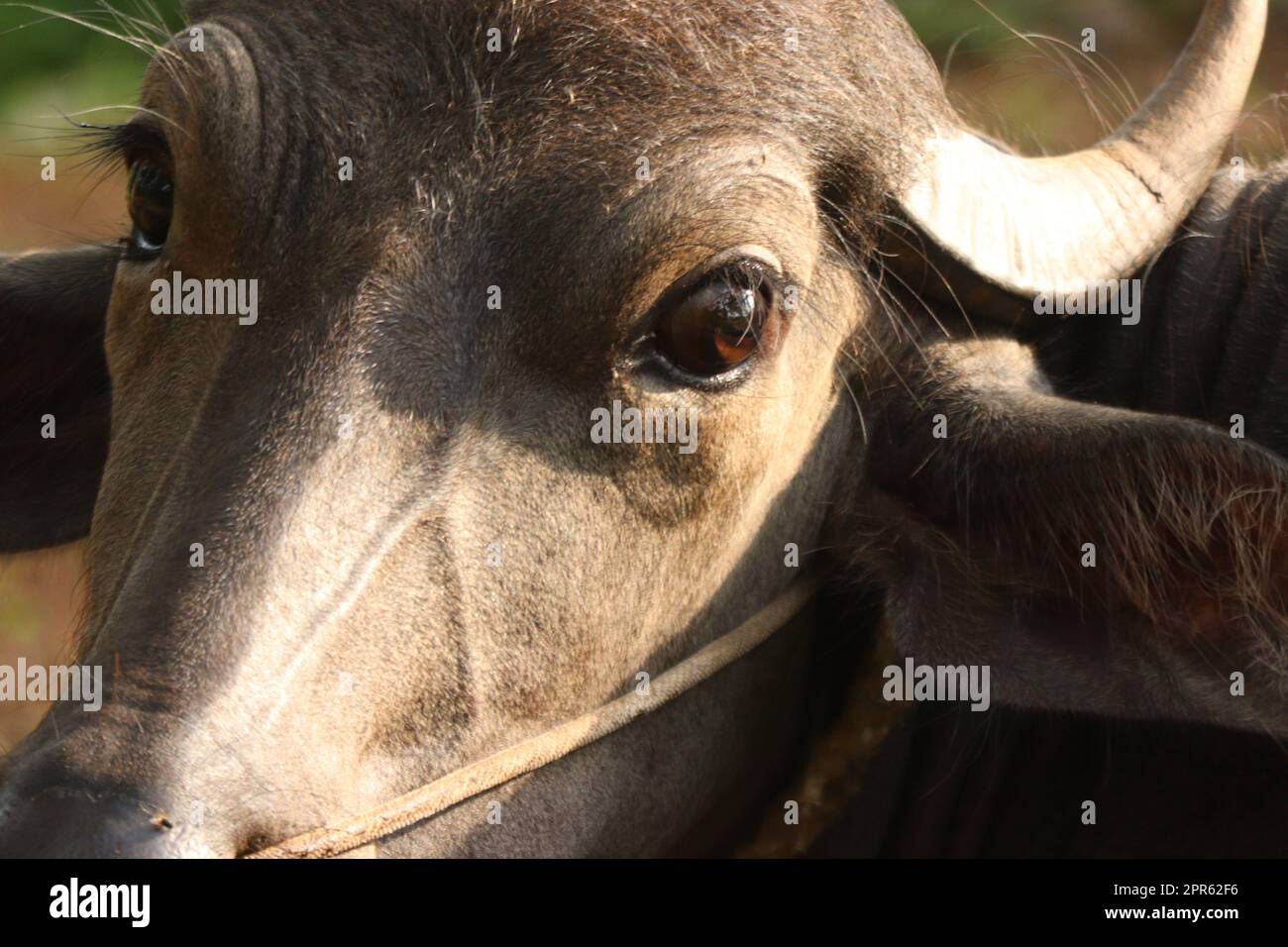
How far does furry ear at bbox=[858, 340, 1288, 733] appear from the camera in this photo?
8.29 feet

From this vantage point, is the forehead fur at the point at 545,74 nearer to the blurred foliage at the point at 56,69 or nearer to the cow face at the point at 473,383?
the cow face at the point at 473,383

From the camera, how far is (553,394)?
2.55 m

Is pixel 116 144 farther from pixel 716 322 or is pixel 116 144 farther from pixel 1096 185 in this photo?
pixel 1096 185

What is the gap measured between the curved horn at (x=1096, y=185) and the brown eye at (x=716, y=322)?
413mm

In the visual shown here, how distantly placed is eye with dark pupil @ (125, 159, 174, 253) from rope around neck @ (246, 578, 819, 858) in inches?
45.0

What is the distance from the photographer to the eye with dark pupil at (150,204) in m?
2.85

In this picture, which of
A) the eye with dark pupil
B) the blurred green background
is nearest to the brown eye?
the eye with dark pupil

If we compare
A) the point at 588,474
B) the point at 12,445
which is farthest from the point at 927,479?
the point at 12,445

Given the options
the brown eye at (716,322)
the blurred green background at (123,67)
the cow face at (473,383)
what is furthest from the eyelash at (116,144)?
the blurred green background at (123,67)

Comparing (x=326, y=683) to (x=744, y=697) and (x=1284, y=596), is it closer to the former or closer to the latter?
(x=744, y=697)

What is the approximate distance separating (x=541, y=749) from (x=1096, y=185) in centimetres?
157

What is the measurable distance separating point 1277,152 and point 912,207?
1320mm

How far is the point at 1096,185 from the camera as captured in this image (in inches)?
123
